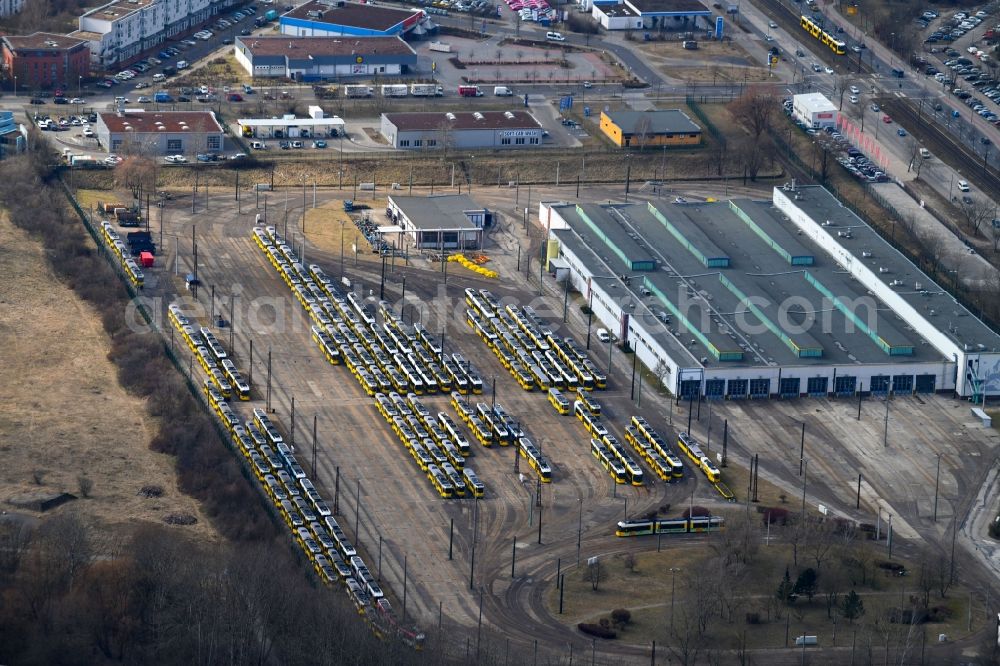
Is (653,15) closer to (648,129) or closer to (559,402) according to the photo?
(648,129)

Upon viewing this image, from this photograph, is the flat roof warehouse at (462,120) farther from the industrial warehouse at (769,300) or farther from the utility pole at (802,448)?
the utility pole at (802,448)

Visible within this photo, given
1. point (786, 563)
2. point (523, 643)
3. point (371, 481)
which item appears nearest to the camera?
point (523, 643)

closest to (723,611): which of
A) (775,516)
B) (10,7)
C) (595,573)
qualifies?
(595,573)

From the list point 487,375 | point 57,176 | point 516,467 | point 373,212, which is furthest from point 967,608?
point 57,176

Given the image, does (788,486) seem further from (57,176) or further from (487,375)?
(57,176)

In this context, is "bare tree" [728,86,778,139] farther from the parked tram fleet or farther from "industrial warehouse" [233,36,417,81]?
the parked tram fleet

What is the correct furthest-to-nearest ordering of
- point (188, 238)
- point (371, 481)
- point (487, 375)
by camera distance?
point (188, 238), point (487, 375), point (371, 481)

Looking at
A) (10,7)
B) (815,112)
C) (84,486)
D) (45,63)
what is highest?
(10,7)
